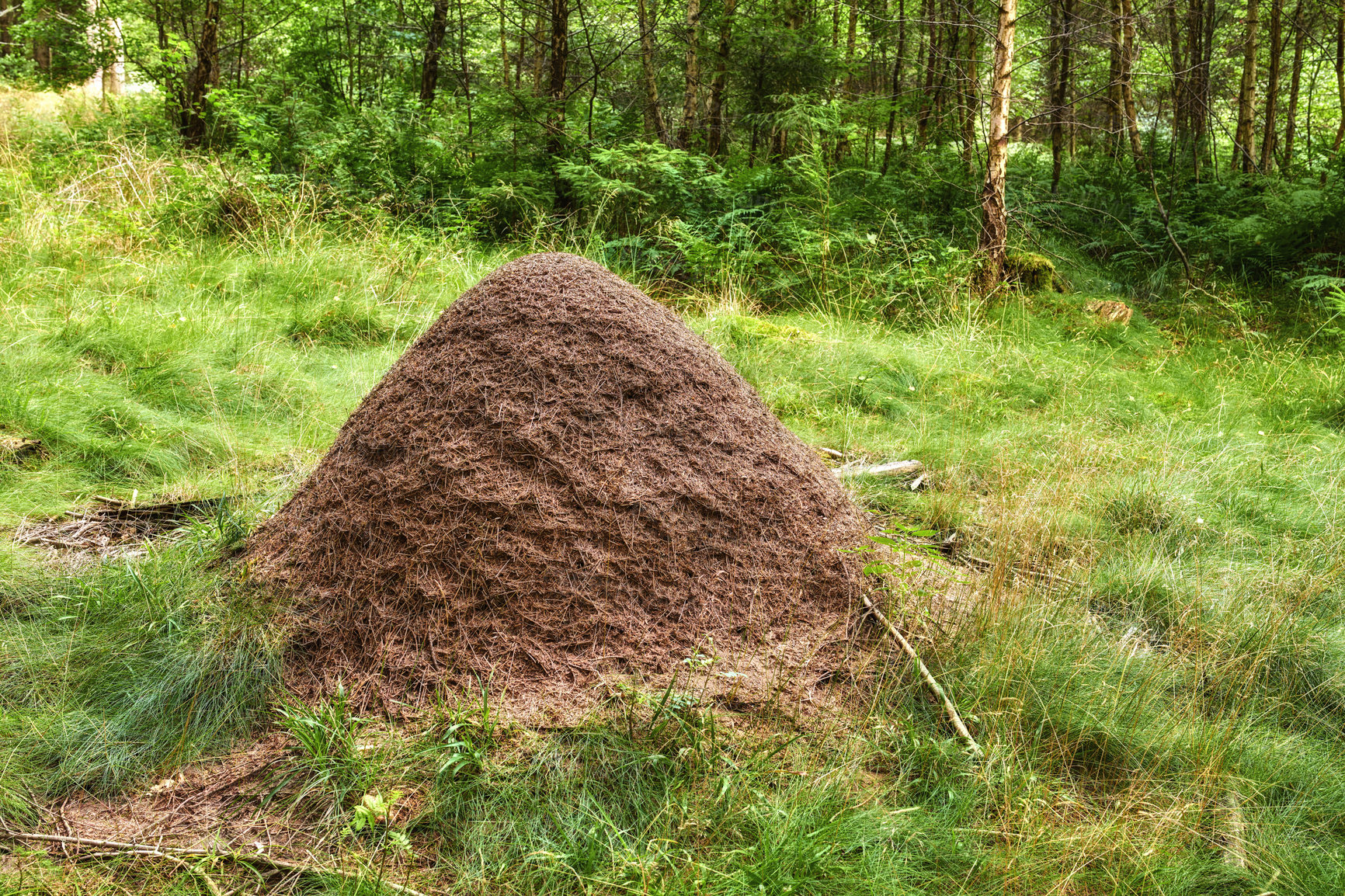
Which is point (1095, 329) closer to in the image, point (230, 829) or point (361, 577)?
point (361, 577)

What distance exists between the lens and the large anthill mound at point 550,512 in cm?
274

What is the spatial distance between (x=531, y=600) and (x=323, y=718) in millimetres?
676

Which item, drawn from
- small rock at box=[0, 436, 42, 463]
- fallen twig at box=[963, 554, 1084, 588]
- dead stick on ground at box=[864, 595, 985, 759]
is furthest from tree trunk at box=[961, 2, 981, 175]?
small rock at box=[0, 436, 42, 463]

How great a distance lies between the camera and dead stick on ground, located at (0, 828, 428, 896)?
2.08 meters

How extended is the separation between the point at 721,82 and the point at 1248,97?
679 cm

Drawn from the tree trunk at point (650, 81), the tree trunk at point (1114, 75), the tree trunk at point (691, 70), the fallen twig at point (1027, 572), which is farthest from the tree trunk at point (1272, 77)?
the fallen twig at point (1027, 572)

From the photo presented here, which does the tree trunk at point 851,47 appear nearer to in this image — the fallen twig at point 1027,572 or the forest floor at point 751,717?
the forest floor at point 751,717

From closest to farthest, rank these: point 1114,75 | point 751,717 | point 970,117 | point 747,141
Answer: point 751,717 < point 970,117 < point 1114,75 < point 747,141

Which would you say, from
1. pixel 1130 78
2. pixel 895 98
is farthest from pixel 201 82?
pixel 1130 78

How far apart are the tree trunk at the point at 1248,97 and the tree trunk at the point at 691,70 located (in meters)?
6.44

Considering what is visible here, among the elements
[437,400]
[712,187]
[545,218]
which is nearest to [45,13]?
[545,218]

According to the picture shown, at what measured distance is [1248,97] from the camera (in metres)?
11.2

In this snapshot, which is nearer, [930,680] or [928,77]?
[930,680]

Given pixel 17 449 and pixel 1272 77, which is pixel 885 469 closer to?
pixel 17 449
